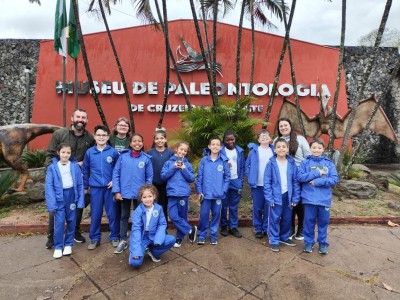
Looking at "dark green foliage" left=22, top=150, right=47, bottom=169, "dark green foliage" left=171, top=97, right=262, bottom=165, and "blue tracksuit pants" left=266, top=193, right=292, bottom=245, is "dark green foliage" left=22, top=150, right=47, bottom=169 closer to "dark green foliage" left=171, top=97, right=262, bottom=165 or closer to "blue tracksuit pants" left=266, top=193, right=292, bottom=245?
"dark green foliage" left=171, top=97, right=262, bottom=165

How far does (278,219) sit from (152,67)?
7432mm

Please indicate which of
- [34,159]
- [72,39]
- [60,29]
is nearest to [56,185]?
[34,159]

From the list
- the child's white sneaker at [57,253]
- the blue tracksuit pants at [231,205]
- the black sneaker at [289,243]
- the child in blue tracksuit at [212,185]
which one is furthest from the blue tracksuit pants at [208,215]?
the child's white sneaker at [57,253]

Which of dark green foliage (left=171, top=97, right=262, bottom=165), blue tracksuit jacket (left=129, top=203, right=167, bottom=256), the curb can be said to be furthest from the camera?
dark green foliage (left=171, top=97, right=262, bottom=165)

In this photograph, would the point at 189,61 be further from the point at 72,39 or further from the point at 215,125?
the point at 215,125

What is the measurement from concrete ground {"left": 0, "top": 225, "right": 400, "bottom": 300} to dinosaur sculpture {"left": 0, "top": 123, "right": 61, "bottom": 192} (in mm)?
1989

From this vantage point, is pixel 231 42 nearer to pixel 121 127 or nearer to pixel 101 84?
pixel 101 84

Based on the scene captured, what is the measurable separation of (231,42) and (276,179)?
720 cm

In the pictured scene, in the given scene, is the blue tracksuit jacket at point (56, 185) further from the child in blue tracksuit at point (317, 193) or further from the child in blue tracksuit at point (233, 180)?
the child in blue tracksuit at point (317, 193)

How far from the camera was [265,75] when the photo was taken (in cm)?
952

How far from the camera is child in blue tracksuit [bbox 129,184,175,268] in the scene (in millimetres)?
2949

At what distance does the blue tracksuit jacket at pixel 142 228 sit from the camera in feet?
9.53

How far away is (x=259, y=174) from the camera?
3.66m

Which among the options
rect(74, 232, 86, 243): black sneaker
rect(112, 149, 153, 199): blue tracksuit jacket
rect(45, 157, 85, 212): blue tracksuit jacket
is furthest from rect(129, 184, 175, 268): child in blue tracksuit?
rect(74, 232, 86, 243): black sneaker
